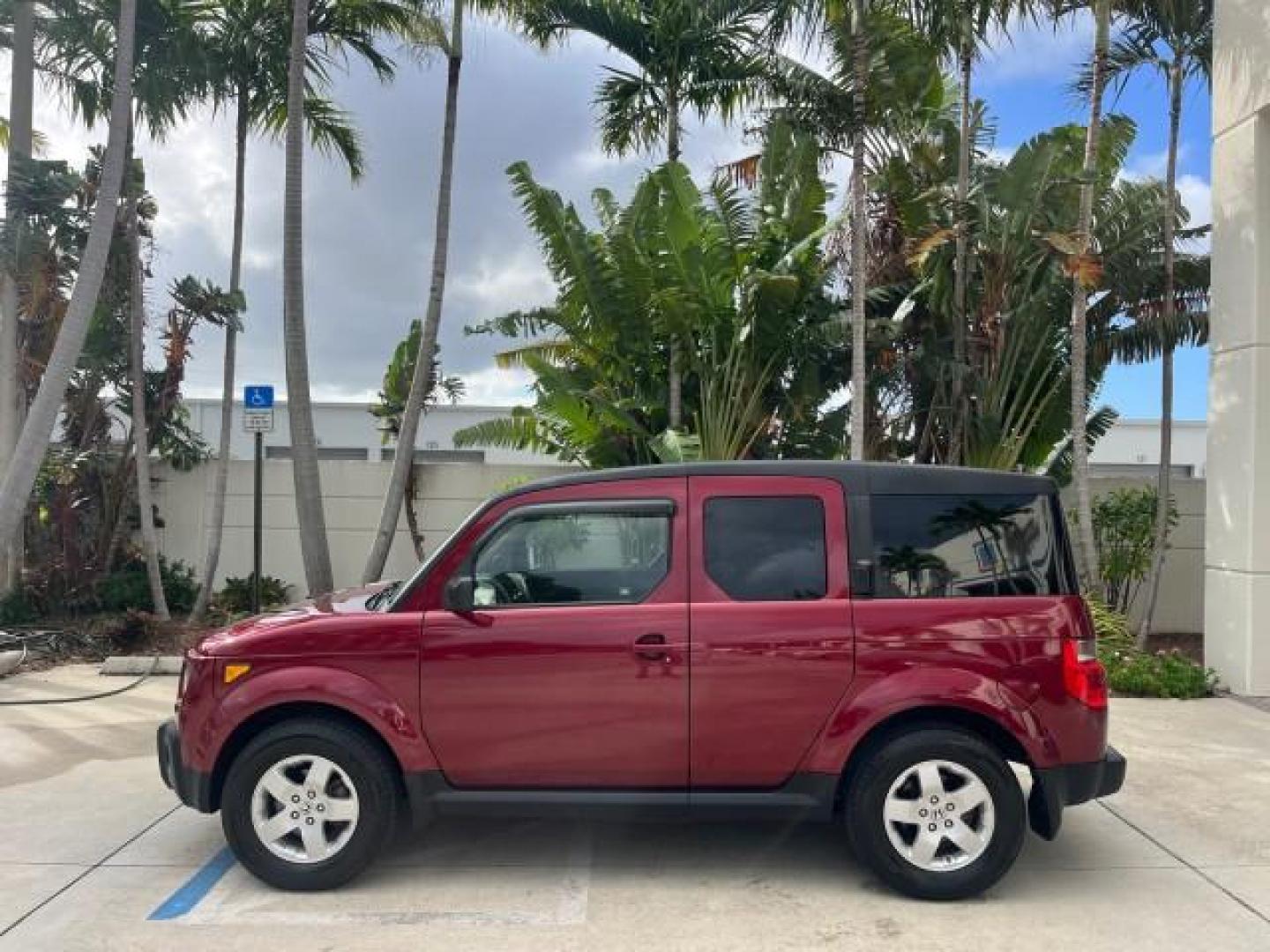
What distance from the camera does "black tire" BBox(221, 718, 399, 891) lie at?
14.9ft

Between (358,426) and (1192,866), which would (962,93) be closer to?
(1192,866)

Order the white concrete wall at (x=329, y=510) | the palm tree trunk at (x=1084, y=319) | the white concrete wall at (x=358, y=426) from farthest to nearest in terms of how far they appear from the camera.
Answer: the white concrete wall at (x=358, y=426) < the white concrete wall at (x=329, y=510) < the palm tree trunk at (x=1084, y=319)

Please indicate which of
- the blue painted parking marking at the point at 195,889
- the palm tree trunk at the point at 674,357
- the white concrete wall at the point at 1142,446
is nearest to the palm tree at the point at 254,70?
the palm tree trunk at the point at 674,357

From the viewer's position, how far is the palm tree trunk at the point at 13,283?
10656mm

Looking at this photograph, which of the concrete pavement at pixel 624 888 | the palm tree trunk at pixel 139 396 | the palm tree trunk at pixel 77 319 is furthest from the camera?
the palm tree trunk at pixel 139 396

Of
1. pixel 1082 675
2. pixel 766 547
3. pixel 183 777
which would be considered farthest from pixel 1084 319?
pixel 183 777

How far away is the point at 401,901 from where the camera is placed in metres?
4.47

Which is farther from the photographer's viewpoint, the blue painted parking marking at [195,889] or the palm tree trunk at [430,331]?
the palm tree trunk at [430,331]

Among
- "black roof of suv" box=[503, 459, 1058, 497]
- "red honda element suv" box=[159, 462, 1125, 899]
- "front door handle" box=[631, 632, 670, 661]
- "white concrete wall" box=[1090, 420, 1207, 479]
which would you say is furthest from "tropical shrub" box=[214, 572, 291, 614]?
"white concrete wall" box=[1090, 420, 1207, 479]

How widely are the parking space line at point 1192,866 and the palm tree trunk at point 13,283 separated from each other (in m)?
10.4

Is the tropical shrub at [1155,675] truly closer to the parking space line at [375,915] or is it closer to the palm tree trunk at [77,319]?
the parking space line at [375,915]

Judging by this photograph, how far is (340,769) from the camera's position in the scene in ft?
14.9

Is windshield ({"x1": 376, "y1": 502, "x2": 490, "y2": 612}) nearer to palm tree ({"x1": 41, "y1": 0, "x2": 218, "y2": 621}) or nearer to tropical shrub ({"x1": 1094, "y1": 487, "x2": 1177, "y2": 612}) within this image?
palm tree ({"x1": 41, "y1": 0, "x2": 218, "y2": 621})

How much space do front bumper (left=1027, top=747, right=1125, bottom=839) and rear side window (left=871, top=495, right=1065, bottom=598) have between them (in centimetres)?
77
